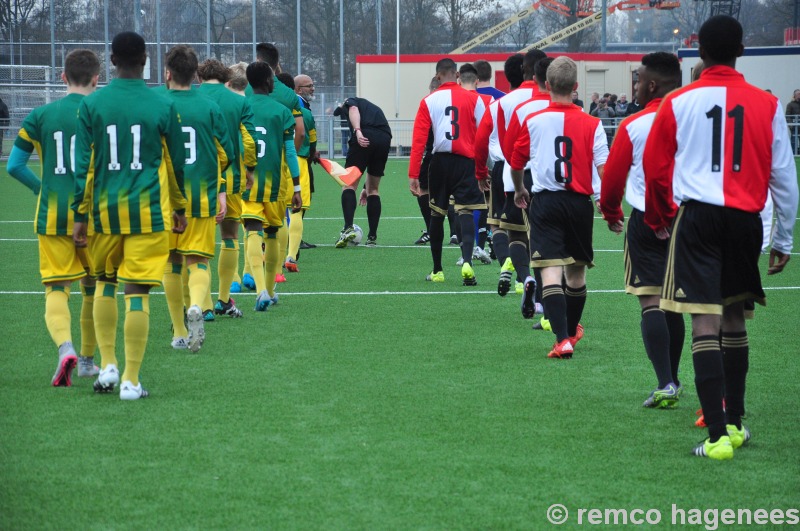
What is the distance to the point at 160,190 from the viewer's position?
19.7 ft

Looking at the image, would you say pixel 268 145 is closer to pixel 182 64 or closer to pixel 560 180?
pixel 182 64

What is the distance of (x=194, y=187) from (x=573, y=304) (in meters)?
2.69

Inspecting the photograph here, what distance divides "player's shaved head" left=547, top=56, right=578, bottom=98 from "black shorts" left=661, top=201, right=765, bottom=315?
2360mm

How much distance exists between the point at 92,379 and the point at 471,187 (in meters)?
5.24

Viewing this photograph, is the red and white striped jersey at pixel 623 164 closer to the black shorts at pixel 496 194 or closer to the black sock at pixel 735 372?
the black sock at pixel 735 372

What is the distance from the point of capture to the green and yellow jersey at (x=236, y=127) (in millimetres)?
8234

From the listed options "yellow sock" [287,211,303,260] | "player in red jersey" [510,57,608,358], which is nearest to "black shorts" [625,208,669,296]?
"player in red jersey" [510,57,608,358]

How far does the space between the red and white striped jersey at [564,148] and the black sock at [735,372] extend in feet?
7.04

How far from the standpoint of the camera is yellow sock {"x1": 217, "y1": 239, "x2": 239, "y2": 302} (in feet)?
28.9

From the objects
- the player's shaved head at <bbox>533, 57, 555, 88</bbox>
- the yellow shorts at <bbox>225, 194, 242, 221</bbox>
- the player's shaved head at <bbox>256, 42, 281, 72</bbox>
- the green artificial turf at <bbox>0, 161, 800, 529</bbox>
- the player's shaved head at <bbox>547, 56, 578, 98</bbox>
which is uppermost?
the player's shaved head at <bbox>256, 42, 281, 72</bbox>

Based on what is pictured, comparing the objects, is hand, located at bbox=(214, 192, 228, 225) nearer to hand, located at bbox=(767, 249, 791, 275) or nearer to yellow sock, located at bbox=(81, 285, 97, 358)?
yellow sock, located at bbox=(81, 285, 97, 358)

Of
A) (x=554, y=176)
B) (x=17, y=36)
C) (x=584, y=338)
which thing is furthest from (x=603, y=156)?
(x=17, y=36)

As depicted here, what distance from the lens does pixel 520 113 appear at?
8211 millimetres

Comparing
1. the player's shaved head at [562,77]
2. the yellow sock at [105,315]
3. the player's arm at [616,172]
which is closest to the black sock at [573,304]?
the player's shaved head at [562,77]
